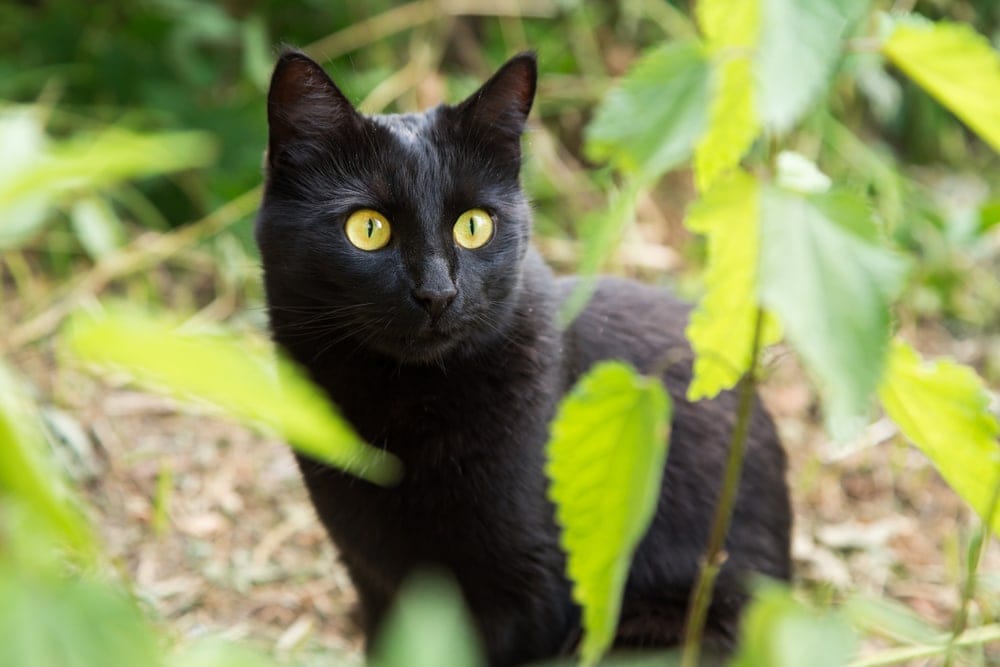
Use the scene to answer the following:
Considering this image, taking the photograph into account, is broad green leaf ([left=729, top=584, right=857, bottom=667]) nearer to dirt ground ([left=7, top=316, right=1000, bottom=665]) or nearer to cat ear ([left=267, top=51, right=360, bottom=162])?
cat ear ([left=267, top=51, right=360, bottom=162])

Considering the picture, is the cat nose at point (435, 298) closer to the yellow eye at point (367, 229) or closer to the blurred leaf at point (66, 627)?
the yellow eye at point (367, 229)

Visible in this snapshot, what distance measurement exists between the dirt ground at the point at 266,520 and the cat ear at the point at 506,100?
3.17 ft

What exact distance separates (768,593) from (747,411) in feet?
0.90

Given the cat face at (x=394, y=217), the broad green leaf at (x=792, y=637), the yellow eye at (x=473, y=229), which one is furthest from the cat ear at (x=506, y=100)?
the broad green leaf at (x=792, y=637)

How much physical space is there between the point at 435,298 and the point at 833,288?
3.12ft

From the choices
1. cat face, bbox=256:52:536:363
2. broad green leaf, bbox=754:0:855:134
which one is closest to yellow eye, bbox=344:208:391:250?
cat face, bbox=256:52:536:363

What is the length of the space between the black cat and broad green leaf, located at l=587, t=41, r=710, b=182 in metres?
0.80

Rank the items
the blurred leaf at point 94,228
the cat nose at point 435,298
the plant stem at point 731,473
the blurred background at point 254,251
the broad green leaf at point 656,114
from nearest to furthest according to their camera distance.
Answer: the broad green leaf at point 656,114 < the plant stem at point 731,473 < the cat nose at point 435,298 < the blurred background at point 254,251 < the blurred leaf at point 94,228

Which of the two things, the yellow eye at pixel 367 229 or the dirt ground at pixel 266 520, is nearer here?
the yellow eye at pixel 367 229

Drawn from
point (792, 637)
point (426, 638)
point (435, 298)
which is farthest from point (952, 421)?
point (435, 298)

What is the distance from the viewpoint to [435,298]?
149 centimetres

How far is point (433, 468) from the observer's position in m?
1.69

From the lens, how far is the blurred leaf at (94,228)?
2.78m

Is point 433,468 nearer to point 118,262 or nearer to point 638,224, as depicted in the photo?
point 118,262
